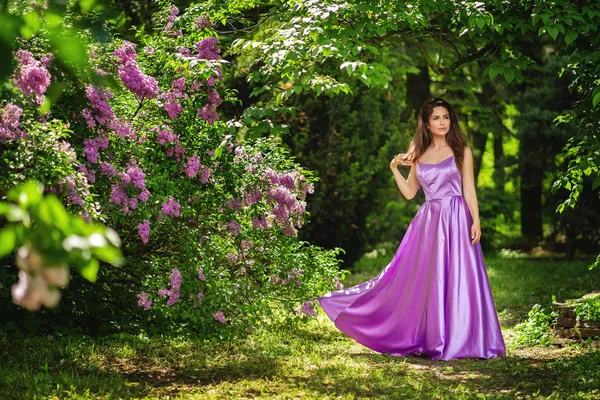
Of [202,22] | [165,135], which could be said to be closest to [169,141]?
[165,135]

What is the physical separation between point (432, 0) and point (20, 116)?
2.92 metres

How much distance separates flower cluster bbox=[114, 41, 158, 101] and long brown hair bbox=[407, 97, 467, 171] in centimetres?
213

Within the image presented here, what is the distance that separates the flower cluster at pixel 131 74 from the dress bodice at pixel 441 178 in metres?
2.22

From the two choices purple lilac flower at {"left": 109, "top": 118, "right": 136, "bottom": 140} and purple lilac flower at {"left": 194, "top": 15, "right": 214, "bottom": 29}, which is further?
purple lilac flower at {"left": 194, "top": 15, "right": 214, "bottom": 29}

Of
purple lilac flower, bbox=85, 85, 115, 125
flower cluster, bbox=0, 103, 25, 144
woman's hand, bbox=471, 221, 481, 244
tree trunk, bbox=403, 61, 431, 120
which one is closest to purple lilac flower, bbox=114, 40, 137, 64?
purple lilac flower, bbox=85, 85, 115, 125

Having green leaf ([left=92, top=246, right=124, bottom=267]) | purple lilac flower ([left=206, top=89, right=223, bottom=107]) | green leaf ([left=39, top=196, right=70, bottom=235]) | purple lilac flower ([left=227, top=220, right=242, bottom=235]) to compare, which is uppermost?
purple lilac flower ([left=206, top=89, right=223, bottom=107])

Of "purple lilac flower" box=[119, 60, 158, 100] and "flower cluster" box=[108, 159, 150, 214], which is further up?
"purple lilac flower" box=[119, 60, 158, 100]

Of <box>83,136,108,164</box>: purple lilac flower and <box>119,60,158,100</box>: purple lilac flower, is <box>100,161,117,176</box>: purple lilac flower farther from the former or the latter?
<box>119,60,158,100</box>: purple lilac flower

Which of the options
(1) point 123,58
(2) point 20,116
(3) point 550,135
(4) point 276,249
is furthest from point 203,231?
(3) point 550,135

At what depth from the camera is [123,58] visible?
211 inches

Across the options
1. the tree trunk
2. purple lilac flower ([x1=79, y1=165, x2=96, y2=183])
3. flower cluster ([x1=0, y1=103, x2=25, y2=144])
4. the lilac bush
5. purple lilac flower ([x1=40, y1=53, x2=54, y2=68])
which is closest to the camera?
flower cluster ([x1=0, y1=103, x2=25, y2=144])

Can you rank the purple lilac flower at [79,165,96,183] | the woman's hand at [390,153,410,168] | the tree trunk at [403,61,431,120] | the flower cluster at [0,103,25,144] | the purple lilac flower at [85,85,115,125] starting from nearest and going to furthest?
the flower cluster at [0,103,25,144] < the purple lilac flower at [85,85,115,125] < the purple lilac flower at [79,165,96,183] < the woman's hand at [390,153,410,168] < the tree trunk at [403,61,431,120]

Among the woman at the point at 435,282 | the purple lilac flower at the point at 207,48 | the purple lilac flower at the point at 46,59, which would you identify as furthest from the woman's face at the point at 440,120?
the purple lilac flower at the point at 46,59

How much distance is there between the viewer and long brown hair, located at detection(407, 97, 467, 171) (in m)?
6.01
